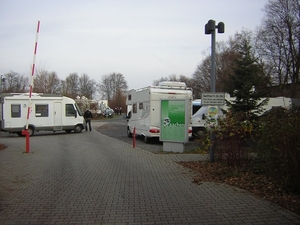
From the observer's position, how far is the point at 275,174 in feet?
18.6

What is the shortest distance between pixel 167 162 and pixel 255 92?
22.5ft

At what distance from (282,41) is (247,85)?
1021 inches

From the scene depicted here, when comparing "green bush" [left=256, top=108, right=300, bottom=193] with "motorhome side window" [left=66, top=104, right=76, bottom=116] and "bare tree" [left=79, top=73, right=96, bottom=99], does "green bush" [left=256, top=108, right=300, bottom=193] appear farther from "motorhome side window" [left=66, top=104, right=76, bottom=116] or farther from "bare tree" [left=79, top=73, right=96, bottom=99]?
"bare tree" [left=79, top=73, right=96, bottom=99]

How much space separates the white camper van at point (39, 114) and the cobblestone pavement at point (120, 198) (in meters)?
11.8

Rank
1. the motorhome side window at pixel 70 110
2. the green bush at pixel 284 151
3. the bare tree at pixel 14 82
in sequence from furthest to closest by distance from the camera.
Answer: the bare tree at pixel 14 82
the motorhome side window at pixel 70 110
the green bush at pixel 284 151

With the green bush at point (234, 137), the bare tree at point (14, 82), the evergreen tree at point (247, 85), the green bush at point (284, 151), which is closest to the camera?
the green bush at point (284, 151)

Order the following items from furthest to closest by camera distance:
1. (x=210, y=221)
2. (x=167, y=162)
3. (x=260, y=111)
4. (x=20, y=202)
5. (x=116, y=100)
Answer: (x=116, y=100) < (x=260, y=111) < (x=167, y=162) < (x=20, y=202) < (x=210, y=221)

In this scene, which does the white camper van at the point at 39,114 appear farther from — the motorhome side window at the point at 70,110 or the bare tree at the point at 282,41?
the bare tree at the point at 282,41

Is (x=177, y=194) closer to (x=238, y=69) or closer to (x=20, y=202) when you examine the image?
(x=20, y=202)

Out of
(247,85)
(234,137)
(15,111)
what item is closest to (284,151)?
(234,137)

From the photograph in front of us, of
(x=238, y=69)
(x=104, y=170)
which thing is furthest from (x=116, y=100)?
(x=104, y=170)

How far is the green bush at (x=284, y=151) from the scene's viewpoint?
5141 mm

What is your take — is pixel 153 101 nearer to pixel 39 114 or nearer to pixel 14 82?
pixel 39 114

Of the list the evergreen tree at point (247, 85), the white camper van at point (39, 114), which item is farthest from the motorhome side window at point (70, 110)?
the evergreen tree at point (247, 85)
